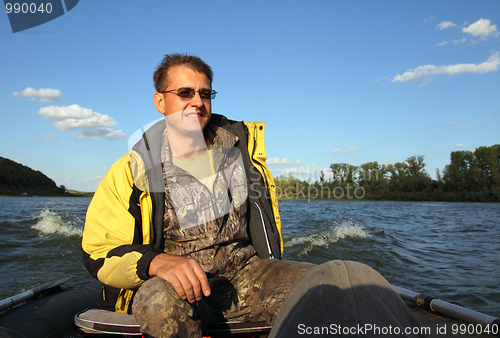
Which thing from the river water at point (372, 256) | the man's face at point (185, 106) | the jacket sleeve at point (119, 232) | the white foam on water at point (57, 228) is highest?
the man's face at point (185, 106)

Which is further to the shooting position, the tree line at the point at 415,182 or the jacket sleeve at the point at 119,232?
the tree line at the point at 415,182

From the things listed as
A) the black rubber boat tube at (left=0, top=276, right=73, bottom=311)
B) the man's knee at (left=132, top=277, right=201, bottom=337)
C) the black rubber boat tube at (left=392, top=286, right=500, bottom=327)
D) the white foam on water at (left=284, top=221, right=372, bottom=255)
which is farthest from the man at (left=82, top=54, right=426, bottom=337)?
the white foam on water at (left=284, top=221, right=372, bottom=255)

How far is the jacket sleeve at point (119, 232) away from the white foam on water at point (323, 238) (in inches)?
236

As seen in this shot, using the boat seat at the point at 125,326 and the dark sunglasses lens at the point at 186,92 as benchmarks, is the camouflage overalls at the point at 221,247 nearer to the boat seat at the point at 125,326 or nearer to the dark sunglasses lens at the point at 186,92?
the boat seat at the point at 125,326

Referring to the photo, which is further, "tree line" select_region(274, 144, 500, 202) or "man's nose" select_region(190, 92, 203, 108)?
"tree line" select_region(274, 144, 500, 202)

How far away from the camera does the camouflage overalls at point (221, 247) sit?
73.7 inches

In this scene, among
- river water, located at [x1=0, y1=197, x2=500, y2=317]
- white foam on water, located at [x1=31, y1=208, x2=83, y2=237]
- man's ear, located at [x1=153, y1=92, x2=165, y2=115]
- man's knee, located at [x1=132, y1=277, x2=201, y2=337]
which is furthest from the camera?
white foam on water, located at [x1=31, y1=208, x2=83, y2=237]

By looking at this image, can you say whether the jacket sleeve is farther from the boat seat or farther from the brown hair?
the brown hair

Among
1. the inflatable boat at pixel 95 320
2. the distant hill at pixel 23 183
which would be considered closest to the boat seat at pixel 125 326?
the inflatable boat at pixel 95 320

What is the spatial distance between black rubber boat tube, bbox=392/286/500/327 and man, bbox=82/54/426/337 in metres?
1.30

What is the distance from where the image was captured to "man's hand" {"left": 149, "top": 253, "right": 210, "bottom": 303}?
1.39 metres

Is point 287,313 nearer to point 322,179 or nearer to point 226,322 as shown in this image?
point 226,322

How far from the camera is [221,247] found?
6.82ft

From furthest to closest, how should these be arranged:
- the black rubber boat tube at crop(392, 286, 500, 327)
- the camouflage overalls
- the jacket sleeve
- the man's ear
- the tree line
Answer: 1. the tree line
2. the man's ear
3. the black rubber boat tube at crop(392, 286, 500, 327)
4. the camouflage overalls
5. the jacket sleeve
